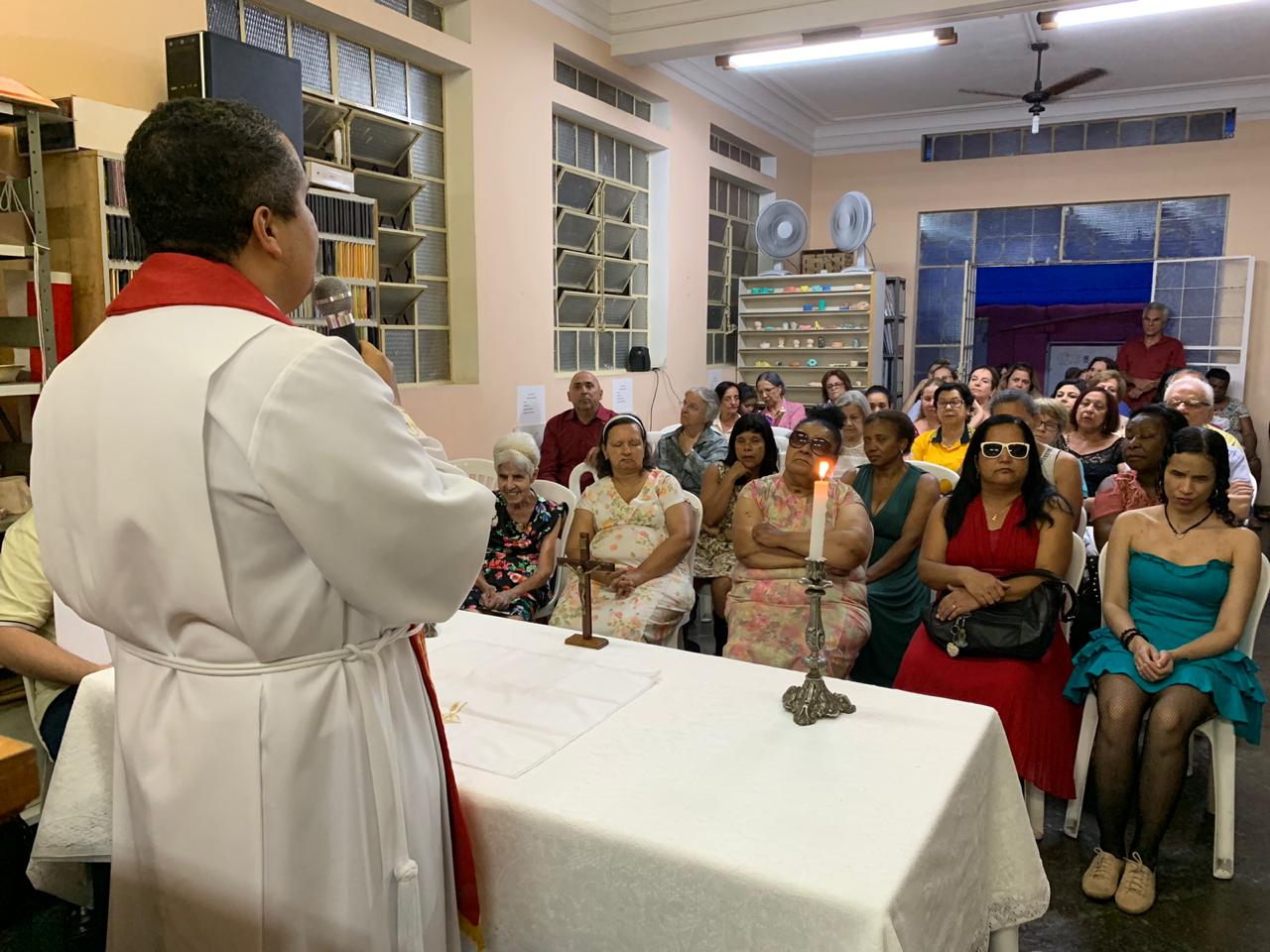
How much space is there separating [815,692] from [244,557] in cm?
98

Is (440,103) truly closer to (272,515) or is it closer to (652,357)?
(652,357)

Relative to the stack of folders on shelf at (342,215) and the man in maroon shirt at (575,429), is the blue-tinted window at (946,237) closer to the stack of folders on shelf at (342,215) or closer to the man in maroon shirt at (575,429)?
the man in maroon shirt at (575,429)

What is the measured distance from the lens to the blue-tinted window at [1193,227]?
792 centimetres

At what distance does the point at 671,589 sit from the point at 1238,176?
288 inches

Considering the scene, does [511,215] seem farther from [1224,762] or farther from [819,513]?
[1224,762]

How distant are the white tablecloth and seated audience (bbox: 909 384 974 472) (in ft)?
9.27

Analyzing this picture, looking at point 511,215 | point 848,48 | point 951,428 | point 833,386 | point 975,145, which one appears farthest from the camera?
point 975,145

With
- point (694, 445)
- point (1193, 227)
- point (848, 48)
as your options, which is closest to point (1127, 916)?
point (694, 445)

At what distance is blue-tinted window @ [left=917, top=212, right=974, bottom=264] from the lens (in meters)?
8.85

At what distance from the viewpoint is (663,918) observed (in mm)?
1227

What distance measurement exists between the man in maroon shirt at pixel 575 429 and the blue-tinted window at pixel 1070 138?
5734 millimetres

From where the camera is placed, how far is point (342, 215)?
377cm

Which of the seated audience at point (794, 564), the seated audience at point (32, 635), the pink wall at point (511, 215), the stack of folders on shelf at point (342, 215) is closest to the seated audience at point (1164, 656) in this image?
the seated audience at point (794, 564)

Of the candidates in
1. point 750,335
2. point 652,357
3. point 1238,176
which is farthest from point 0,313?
point 1238,176
